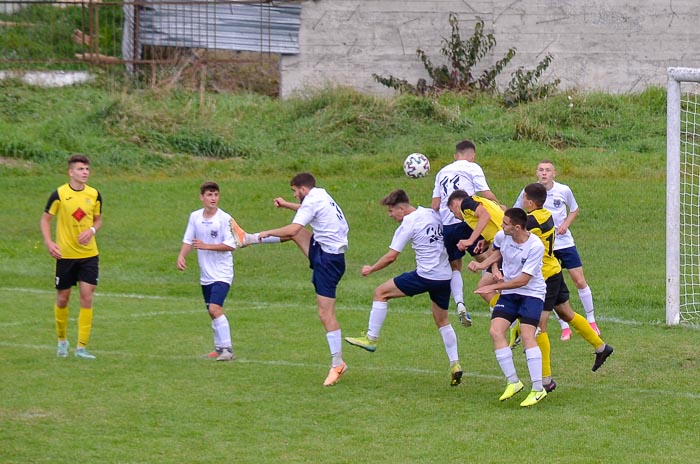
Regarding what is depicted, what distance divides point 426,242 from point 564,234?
299cm

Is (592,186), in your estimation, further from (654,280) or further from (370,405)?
(370,405)

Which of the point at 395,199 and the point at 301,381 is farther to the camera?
the point at 301,381

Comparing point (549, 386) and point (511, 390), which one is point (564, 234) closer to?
point (549, 386)

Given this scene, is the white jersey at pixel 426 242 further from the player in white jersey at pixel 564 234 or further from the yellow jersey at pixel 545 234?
the player in white jersey at pixel 564 234

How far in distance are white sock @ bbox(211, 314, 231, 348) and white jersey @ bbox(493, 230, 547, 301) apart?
3.13 metres

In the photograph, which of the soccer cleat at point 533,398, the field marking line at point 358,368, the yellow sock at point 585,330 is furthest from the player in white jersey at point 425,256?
the yellow sock at point 585,330

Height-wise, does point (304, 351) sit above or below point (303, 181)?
below

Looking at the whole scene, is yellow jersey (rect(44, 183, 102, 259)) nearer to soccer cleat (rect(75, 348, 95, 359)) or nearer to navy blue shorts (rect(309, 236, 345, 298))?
soccer cleat (rect(75, 348, 95, 359))

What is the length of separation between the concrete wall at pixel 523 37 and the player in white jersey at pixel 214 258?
1585 centimetres

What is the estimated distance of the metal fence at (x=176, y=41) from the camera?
26938 millimetres

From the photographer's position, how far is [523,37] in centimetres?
2667

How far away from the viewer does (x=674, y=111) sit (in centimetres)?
1296

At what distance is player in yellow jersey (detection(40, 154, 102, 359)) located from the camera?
11195mm

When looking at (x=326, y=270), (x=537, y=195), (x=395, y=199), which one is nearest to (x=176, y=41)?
(x=326, y=270)
